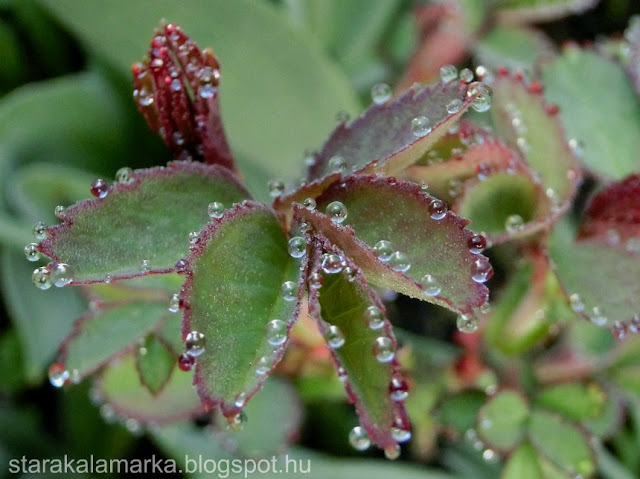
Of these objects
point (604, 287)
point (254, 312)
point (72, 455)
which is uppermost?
point (254, 312)

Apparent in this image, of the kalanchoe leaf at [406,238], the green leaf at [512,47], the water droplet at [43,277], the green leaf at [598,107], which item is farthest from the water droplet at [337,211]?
the green leaf at [512,47]

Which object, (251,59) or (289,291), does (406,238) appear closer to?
(289,291)

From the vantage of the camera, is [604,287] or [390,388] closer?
[390,388]

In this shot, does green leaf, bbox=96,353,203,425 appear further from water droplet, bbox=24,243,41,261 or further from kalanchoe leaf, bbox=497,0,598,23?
kalanchoe leaf, bbox=497,0,598,23

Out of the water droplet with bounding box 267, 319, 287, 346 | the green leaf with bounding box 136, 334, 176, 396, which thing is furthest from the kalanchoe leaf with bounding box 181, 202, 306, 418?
the green leaf with bounding box 136, 334, 176, 396

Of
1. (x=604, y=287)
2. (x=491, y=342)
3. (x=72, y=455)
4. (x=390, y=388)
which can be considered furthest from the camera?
(x=72, y=455)

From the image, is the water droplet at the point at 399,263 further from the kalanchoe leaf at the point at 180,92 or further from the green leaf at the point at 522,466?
the green leaf at the point at 522,466

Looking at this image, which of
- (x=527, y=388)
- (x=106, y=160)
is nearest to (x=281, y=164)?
(x=106, y=160)

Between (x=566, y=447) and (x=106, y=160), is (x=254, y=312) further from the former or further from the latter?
(x=106, y=160)

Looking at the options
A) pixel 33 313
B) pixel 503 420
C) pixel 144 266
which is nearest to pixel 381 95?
pixel 144 266
